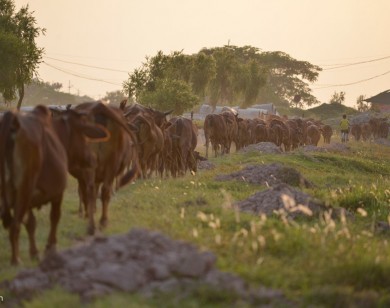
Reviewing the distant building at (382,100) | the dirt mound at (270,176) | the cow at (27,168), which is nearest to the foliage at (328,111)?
the distant building at (382,100)

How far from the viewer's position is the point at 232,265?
7.41 metres

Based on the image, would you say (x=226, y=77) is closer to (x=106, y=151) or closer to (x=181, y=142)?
(x=181, y=142)

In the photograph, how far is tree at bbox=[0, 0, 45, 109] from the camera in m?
38.2

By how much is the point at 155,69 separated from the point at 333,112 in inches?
2424

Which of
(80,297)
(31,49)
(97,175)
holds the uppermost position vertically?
(31,49)

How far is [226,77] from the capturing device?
84812 mm

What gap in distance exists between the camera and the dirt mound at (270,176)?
1827cm

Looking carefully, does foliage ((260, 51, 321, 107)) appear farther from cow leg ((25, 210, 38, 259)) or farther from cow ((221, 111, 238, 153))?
cow leg ((25, 210, 38, 259))

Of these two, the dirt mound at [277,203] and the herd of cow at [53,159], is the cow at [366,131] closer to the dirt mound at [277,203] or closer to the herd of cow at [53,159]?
the dirt mound at [277,203]

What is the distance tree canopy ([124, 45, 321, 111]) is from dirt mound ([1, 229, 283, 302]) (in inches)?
1551

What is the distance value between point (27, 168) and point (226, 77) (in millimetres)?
77761

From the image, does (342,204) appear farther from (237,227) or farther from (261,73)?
(261,73)

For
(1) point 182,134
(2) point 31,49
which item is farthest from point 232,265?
(2) point 31,49

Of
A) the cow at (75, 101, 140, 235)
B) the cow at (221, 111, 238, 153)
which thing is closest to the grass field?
the cow at (75, 101, 140, 235)
